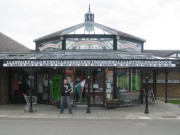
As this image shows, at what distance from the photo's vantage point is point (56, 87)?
72.9ft

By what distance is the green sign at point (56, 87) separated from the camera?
2195 centimetres

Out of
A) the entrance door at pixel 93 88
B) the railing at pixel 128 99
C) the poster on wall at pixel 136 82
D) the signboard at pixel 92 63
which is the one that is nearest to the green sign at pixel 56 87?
the entrance door at pixel 93 88

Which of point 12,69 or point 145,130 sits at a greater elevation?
point 12,69

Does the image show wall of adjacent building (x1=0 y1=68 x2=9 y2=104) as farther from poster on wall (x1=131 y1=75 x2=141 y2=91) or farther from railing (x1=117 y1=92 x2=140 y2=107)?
poster on wall (x1=131 y1=75 x2=141 y2=91)

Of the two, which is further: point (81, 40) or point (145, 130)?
point (81, 40)

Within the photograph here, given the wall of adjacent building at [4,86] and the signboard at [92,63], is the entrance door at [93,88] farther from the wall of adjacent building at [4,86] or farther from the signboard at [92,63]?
the wall of adjacent building at [4,86]

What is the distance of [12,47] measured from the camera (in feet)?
90.9

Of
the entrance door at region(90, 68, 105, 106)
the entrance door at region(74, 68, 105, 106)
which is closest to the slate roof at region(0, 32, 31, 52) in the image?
the entrance door at region(74, 68, 105, 106)

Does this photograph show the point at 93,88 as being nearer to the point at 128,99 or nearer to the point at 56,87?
the point at 128,99

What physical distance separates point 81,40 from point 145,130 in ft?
34.2

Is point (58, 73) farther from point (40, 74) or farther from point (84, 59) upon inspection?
point (84, 59)

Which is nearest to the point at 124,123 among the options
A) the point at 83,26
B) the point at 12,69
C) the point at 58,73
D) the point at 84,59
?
the point at 84,59

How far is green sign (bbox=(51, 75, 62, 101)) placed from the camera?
72.0ft

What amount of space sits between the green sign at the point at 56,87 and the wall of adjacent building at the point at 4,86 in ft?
11.0
